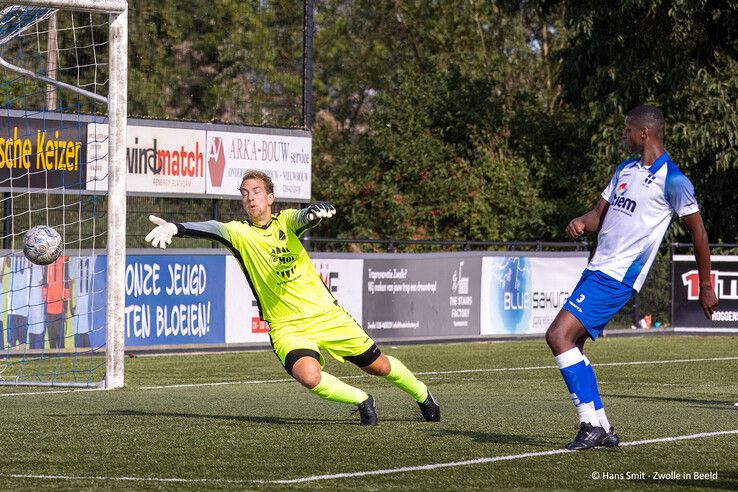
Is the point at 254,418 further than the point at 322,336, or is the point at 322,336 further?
the point at 254,418

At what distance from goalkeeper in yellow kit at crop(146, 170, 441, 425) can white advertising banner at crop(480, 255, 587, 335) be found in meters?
13.9

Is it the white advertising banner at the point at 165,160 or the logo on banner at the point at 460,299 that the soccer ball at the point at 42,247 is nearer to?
the white advertising banner at the point at 165,160

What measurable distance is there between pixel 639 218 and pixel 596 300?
564 millimetres

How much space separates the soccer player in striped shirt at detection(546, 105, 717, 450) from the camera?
809 centimetres

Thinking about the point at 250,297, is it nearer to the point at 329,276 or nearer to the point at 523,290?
the point at 329,276

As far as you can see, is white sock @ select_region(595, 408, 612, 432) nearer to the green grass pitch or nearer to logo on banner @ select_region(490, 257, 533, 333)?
the green grass pitch

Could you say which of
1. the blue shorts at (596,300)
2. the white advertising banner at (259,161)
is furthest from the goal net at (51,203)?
the blue shorts at (596,300)

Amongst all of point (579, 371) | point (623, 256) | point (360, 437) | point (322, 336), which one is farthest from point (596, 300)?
point (322, 336)

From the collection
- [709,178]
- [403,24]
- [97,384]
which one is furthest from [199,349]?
[403,24]

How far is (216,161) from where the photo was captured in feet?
69.0

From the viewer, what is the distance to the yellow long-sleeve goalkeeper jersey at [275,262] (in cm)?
944

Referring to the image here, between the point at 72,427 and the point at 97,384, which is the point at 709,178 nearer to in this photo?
the point at 97,384

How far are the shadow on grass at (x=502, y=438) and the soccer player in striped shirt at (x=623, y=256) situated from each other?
44 centimetres

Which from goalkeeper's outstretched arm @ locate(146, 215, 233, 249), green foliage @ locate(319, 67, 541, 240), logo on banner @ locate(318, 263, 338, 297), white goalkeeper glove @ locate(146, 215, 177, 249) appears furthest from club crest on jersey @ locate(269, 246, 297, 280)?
green foliage @ locate(319, 67, 541, 240)
